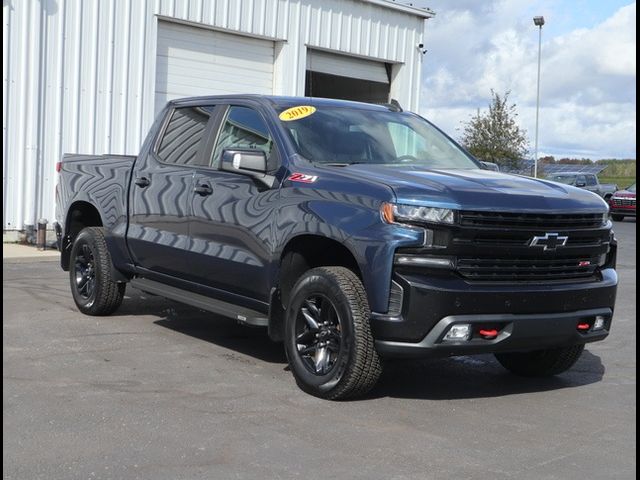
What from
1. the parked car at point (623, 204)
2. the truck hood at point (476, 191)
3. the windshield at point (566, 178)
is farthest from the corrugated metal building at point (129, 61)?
the windshield at point (566, 178)

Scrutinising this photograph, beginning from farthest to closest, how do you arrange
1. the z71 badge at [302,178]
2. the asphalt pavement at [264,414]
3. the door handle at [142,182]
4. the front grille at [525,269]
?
the door handle at [142,182], the z71 badge at [302,178], the front grille at [525,269], the asphalt pavement at [264,414]

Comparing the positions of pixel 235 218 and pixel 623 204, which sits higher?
pixel 235 218

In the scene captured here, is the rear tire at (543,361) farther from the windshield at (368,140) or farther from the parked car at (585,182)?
the parked car at (585,182)

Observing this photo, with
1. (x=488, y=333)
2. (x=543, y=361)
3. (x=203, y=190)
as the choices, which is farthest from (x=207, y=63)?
(x=488, y=333)

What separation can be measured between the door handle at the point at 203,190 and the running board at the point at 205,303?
79 cm

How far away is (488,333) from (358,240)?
0.95 metres

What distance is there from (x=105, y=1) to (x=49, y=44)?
1.19m

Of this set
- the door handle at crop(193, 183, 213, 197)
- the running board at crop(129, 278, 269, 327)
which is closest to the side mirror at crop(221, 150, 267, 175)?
the door handle at crop(193, 183, 213, 197)

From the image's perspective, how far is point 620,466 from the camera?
4.71m

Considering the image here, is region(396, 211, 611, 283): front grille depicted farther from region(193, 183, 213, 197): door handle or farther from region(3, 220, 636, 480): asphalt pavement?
region(193, 183, 213, 197): door handle

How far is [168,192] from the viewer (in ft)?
24.3

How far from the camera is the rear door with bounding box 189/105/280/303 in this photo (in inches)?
252

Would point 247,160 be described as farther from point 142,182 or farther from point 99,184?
point 99,184

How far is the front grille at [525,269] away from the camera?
5516 mm
